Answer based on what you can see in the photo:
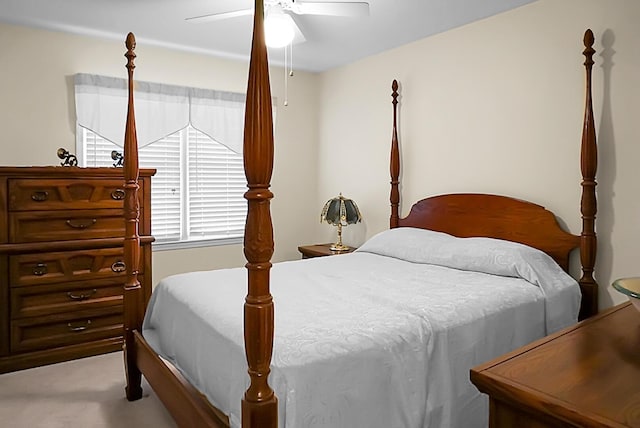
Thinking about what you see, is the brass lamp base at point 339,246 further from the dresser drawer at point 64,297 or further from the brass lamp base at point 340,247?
the dresser drawer at point 64,297

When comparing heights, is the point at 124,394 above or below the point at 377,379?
below

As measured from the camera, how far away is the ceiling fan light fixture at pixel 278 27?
99.0 inches

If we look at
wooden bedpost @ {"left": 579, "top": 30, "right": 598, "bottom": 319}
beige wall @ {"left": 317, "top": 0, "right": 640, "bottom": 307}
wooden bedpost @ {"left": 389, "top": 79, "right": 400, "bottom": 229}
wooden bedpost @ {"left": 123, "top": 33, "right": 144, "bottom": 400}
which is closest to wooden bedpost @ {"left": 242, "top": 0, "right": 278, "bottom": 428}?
wooden bedpost @ {"left": 123, "top": 33, "right": 144, "bottom": 400}

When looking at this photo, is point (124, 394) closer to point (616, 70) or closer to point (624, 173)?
point (624, 173)

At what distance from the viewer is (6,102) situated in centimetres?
339

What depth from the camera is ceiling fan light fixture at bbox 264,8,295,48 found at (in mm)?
2516

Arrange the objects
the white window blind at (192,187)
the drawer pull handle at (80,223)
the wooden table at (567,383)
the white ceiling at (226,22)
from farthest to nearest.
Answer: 1. the white window blind at (192,187)
2. the drawer pull handle at (80,223)
3. the white ceiling at (226,22)
4. the wooden table at (567,383)

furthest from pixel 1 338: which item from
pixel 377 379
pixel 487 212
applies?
pixel 487 212

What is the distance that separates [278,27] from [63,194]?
1.86 metres

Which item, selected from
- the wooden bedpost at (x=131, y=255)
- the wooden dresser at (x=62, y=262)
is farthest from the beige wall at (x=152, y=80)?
the wooden bedpost at (x=131, y=255)

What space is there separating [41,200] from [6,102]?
2.97 ft

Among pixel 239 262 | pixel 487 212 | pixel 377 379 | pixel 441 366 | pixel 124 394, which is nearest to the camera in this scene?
pixel 377 379

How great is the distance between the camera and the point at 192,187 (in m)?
4.23

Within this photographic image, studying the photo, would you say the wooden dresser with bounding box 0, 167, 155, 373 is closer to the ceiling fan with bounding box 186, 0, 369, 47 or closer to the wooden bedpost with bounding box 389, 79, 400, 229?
the ceiling fan with bounding box 186, 0, 369, 47
